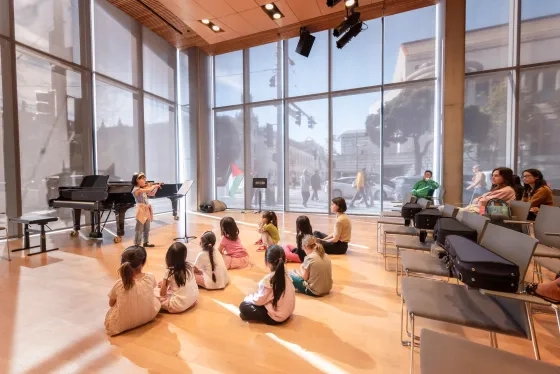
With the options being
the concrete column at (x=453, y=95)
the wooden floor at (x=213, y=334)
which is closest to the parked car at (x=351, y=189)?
the concrete column at (x=453, y=95)

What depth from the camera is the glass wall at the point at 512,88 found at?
243 inches

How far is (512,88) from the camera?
6.46m

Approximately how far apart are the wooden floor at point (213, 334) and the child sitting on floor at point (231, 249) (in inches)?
8.0

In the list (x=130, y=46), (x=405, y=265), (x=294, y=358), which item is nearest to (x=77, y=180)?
(x=130, y=46)

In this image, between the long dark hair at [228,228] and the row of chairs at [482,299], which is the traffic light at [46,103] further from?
the row of chairs at [482,299]

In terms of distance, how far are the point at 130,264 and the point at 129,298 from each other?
0.26m

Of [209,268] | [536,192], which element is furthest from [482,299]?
[536,192]

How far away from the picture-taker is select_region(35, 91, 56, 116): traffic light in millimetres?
5445

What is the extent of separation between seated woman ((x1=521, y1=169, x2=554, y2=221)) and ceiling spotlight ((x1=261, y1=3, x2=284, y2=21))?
504 centimetres

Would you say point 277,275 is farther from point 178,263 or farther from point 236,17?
point 236,17

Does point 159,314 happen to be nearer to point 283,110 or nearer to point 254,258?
point 254,258

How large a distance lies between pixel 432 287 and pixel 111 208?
4884 millimetres

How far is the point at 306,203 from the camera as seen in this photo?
28.5 ft

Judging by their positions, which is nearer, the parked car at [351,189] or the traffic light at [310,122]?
the parked car at [351,189]
